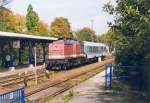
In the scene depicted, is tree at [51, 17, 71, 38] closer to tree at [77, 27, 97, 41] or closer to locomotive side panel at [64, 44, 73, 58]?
tree at [77, 27, 97, 41]

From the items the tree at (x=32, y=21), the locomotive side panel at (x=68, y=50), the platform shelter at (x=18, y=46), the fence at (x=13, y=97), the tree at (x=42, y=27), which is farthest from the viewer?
the tree at (x=42, y=27)

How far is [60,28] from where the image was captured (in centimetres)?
10312

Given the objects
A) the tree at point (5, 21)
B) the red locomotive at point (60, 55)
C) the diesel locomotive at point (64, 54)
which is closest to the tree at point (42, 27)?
the tree at point (5, 21)

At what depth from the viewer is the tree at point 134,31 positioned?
15633 mm

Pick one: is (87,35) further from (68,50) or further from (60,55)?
(60,55)

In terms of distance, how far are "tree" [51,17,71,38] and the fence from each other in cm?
8724

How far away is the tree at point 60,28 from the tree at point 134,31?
7837 cm

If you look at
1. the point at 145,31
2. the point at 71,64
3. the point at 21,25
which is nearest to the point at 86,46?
the point at 71,64

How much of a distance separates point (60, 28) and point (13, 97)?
91.5m

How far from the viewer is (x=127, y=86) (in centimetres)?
2197

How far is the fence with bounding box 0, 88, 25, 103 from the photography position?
37.4 feet

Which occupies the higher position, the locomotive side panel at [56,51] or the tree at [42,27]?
the tree at [42,27]

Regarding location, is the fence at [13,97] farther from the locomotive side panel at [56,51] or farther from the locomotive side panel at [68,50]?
the locomotive side panel at [68,50]

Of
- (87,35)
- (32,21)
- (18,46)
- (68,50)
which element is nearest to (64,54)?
(68,50)
